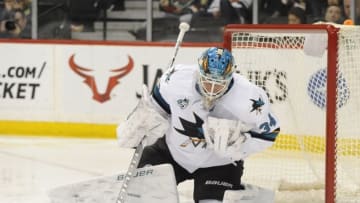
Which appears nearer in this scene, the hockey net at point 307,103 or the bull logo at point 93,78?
the hockey net at point 307,103

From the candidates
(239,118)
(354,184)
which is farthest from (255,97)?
(354,184)

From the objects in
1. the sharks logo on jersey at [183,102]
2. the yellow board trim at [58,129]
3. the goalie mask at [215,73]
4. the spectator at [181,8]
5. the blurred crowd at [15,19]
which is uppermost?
the goalie mask at [215,73]

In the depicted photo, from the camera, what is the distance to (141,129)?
12.1 feet

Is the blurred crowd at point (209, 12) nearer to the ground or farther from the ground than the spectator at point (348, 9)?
nearer to the ground

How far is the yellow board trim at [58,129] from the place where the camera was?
7223 millimetres

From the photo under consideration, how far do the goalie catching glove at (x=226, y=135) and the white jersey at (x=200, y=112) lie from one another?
50 millimetres

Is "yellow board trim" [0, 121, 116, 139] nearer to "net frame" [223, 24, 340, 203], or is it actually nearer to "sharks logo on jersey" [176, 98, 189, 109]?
"net frame" [223, 24, 340, 203]

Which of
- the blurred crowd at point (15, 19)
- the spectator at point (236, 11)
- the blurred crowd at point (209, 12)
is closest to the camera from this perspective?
the blurred crowd at point (209, 12)

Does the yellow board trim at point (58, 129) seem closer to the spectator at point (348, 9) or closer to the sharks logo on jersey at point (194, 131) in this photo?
the spectator at point (348, 9)

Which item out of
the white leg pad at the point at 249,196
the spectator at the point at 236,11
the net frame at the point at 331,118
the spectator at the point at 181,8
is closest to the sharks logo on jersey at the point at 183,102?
the white leg pad at the point at 249,196

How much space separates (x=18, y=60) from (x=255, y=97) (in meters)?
4.08

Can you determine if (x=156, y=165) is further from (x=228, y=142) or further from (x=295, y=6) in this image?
(x=295, y=6)

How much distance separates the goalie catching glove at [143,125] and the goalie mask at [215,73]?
0.78 ft

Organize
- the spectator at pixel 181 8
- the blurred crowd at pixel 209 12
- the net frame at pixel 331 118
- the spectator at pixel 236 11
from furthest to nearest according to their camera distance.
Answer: the spectator at pixel 181 8 → the spectator at pixel 236 11 → the blurred crowd at pixel 209 12 → the net frame at pixel 331 118
